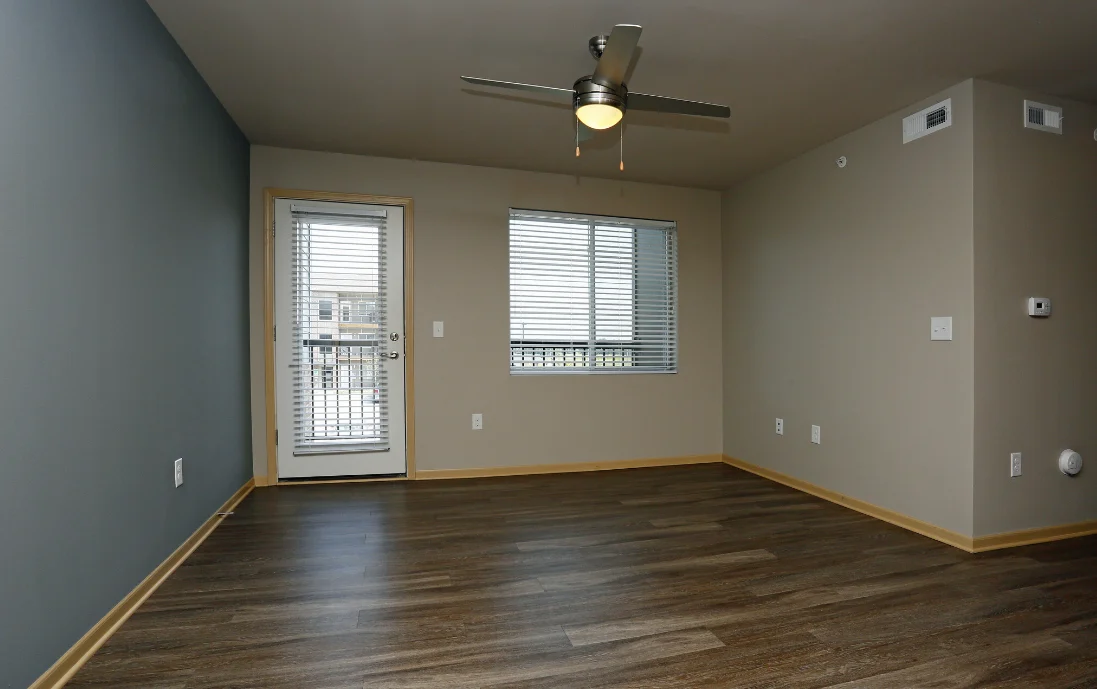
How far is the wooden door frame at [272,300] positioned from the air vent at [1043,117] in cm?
385

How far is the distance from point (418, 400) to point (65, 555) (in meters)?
2.60

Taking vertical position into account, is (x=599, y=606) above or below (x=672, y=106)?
below

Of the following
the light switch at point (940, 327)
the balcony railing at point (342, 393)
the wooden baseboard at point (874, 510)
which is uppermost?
the light switch at point (940, 327)

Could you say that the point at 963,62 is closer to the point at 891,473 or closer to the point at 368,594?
the point at 891,473

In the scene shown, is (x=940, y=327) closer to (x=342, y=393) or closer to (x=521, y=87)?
(x=521, y=87)

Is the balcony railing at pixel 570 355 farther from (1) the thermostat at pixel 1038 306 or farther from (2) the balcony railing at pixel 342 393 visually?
(1) the thermostat at pixel 1038 306

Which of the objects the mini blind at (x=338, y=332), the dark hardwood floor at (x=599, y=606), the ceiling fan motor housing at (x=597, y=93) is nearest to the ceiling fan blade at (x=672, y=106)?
the ceiling fan motor housing at (x=597, y=93)

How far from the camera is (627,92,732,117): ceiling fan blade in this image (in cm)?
244

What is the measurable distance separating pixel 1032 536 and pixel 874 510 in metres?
0.73

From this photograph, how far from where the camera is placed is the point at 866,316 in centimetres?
353

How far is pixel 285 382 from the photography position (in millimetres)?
4043

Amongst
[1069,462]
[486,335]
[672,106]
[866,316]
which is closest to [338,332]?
[486,335]

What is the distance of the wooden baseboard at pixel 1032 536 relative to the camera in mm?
2852

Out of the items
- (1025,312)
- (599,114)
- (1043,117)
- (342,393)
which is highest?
(1043,117)
